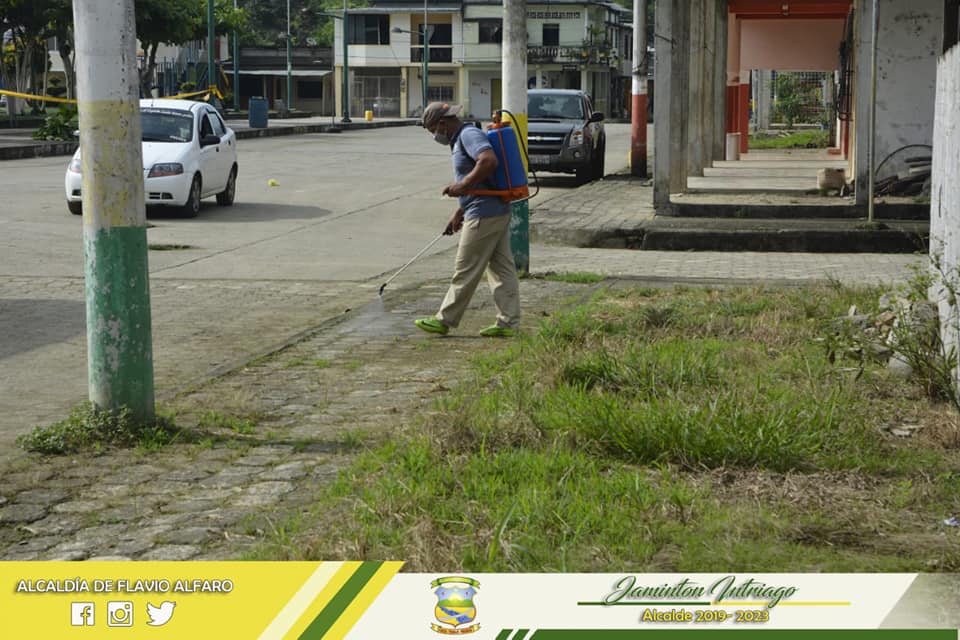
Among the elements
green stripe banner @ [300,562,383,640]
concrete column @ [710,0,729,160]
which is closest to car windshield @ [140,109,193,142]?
concrete column @ [710,0,729,160]

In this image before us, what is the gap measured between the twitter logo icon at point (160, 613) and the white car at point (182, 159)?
14.8m

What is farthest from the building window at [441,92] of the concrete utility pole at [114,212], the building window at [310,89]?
the concrete utility pole at [114,212]

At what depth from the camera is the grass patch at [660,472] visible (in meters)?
4.78

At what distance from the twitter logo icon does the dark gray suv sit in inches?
879

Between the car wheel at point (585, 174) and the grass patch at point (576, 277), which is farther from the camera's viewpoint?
the car wheel at point (585, 174)

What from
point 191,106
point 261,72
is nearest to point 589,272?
point 191,106

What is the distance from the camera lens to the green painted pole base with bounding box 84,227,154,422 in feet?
21.8

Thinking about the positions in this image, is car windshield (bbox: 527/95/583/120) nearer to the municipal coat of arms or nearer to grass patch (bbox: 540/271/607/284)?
grass patch (bbox: 540/271/607/284)

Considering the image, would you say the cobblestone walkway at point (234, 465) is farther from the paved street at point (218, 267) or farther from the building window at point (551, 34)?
the building window at point (551, 34)

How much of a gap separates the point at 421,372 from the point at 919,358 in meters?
2.95

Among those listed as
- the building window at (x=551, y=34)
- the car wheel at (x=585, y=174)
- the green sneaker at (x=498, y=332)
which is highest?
the building window at (x=551, y=34)

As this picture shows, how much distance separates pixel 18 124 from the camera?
47062 millimetres

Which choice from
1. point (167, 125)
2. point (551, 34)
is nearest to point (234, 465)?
point (167, 125)

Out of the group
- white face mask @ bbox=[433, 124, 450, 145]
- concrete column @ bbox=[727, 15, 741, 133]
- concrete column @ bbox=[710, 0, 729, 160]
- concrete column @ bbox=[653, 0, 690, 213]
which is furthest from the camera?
concrete column @ bbox=[727, 15, 741, 133]
